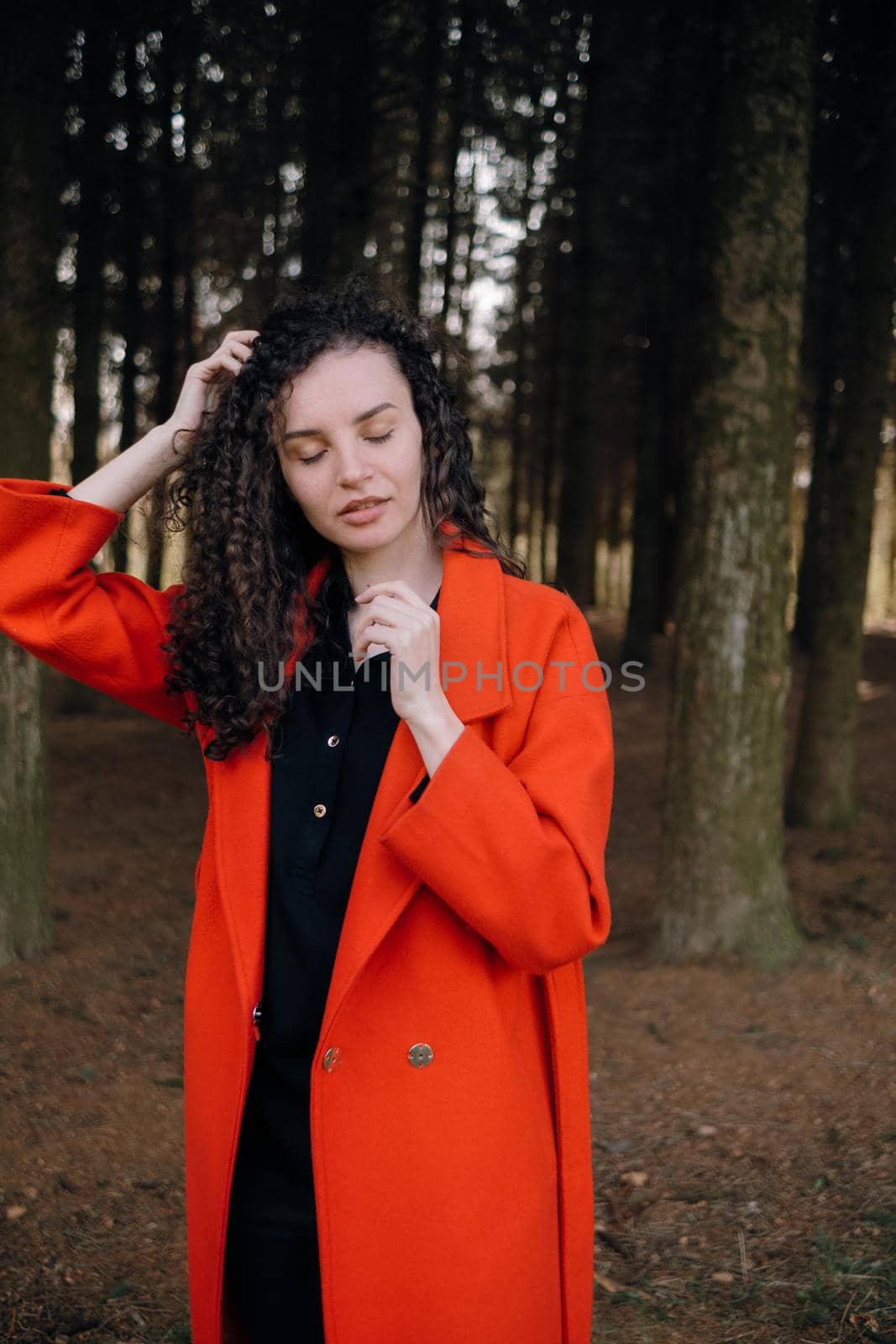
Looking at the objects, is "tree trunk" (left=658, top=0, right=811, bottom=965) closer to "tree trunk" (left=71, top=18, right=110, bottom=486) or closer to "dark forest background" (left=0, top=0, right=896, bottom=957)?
"dark forest background" (left=0, top=0, right=896, bottom=957)

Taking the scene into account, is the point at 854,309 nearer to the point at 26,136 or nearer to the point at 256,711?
the point at 26,136

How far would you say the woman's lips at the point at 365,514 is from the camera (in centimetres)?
206

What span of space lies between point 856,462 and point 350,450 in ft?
22.4

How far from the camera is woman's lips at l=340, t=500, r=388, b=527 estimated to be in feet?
6.77

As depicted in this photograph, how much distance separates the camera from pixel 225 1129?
79.3 inches

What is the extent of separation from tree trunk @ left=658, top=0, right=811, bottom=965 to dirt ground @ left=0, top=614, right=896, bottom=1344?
444 millimetres

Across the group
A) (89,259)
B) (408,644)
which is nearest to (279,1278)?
(408,644)

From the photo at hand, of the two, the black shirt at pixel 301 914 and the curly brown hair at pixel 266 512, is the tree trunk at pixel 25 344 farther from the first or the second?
the black shirt at pixel 301 914

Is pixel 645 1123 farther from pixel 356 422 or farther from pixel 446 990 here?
pixel 356 422

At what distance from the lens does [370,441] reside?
208 cm

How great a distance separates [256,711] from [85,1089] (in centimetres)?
340

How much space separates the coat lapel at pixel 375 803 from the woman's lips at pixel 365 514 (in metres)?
0.17

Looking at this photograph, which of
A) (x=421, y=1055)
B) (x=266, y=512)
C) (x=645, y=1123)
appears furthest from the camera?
(x=645, y=1123)

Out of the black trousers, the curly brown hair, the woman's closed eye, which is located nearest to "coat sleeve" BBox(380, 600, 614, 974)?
the curly brown hair
